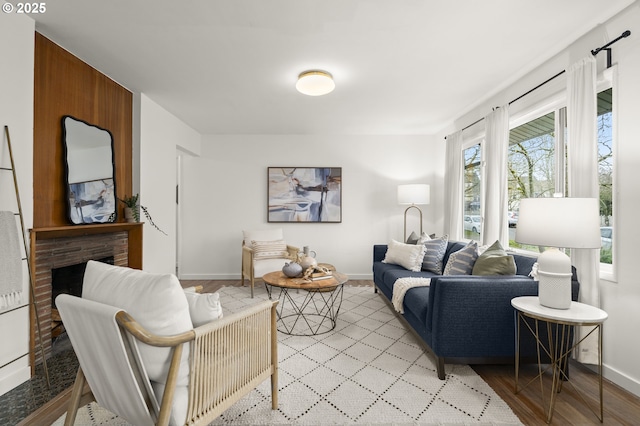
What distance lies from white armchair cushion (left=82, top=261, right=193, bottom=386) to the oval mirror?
6.03 ft

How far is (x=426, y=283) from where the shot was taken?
3084 millimetres

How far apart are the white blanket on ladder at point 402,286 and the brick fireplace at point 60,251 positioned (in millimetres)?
2855

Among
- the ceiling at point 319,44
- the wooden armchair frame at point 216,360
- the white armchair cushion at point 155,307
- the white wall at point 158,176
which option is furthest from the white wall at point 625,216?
the white wall at point 158,176

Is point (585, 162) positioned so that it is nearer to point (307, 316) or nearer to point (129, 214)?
point (307, 316)

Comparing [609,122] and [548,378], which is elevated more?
[609,122]

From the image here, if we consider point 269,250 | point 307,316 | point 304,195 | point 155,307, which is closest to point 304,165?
point 304,195

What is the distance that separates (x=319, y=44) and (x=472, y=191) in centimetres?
310

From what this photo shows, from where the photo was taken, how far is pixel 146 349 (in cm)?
129

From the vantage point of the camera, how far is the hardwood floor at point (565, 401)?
179 centimetres

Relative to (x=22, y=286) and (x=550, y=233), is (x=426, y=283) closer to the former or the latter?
(x=550, y=233)

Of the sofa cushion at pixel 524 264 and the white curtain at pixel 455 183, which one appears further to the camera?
the white curtain at pixel 455 183

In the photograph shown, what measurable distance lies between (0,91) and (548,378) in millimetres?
4205

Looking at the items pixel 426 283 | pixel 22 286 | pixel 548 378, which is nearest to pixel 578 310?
pixel 548 378

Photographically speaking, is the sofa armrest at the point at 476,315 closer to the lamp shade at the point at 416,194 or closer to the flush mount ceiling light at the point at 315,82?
the flush mount ceiling light at the point at 315,82
